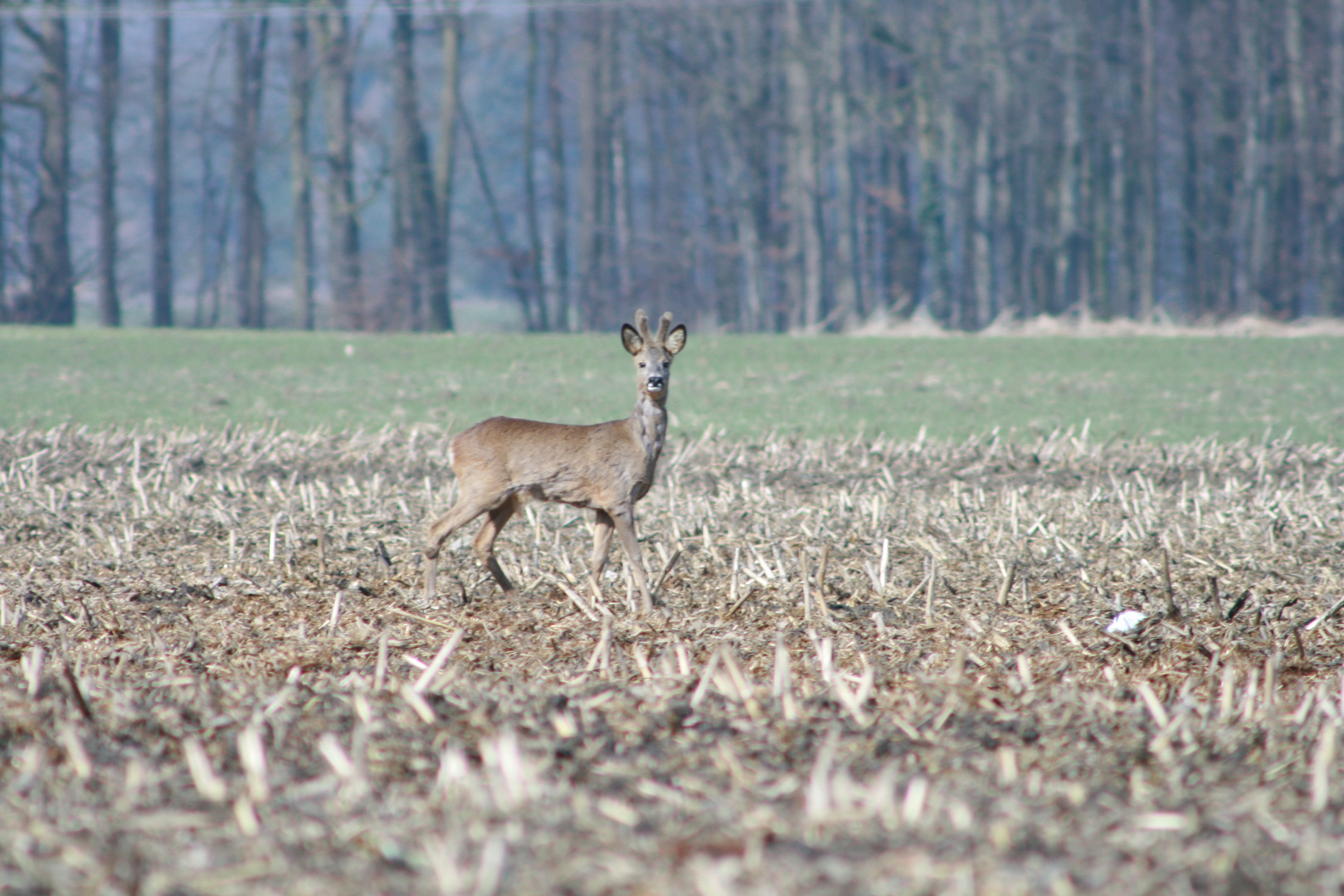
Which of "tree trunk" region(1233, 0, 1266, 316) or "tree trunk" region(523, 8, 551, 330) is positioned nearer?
"tree trunk" region(1233, 0, 1266, 316)

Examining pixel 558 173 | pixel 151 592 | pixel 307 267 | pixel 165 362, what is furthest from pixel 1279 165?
pixel 151 592

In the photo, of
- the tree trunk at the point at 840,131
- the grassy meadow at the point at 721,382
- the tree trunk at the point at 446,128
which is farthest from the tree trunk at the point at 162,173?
the tree trunk at the point at 840,131

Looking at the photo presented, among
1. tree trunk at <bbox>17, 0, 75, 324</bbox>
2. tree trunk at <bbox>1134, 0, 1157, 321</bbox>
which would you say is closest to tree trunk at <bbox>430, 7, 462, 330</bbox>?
tree trunk at <bbox>17, 0, 75, 324</bbox>

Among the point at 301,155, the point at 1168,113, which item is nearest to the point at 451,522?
the point at 301,155

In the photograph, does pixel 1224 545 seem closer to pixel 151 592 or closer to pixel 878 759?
pixel 878 759

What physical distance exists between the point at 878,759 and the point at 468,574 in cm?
306

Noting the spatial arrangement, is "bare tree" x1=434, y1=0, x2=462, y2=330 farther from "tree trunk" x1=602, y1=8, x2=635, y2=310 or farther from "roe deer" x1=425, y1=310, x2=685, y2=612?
"roe deer" x1=425, y1=310, x2=685, y2=612

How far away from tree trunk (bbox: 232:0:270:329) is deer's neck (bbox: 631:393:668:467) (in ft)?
107

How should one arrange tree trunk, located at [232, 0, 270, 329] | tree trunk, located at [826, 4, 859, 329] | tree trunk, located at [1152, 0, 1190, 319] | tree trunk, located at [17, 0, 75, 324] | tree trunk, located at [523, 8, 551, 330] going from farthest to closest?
1. tree trunk, located at [523, 8, 551, 330]
2. tree trunk, located at [232, 0, 270, 329]
3. tree trunk, located at [1152, 0, 1190, 319]
4. tree trunk, located at [826, 4, 859, 329]
5. tree trunk, located at [17, 0, 75, 324]

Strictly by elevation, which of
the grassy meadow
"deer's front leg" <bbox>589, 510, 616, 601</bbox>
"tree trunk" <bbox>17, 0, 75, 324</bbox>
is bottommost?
"deer's front leg" <bbox>589, 510, 616, 601</bbox>

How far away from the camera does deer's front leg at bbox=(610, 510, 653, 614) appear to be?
16.3ft

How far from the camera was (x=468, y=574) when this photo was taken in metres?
5.68

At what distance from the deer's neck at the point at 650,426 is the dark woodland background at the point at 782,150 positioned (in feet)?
65.7

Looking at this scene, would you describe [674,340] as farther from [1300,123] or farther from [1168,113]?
[1168,113]
